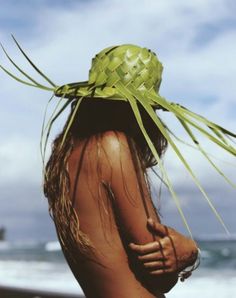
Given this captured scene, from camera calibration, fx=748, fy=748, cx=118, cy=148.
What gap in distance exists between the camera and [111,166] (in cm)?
202

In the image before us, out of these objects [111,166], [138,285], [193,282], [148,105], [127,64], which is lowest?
[138,285]

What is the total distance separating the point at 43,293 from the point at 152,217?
9.87 feet

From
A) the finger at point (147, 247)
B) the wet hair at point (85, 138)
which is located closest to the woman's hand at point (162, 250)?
the finger at point (147, 247)

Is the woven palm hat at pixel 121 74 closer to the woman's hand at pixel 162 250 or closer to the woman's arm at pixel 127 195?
the woman's arm at pixel 127 195

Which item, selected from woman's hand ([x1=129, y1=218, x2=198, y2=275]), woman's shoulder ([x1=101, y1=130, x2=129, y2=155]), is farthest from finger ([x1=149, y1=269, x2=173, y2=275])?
woman's shoulder ([x1=101, y1=130, x2=129, y2=155])

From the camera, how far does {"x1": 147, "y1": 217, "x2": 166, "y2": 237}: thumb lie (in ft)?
6.58

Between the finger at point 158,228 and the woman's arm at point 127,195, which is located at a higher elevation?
the woman's arm at point 127,195

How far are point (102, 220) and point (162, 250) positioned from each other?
18 cm

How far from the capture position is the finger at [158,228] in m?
2.01

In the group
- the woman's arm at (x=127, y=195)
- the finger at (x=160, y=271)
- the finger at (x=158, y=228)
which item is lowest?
the finger at (x=160, y=271)

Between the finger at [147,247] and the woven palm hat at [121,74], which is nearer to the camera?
the finger at [147,247]

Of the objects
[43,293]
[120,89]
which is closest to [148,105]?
[120,89]

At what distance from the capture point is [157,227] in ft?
6.59

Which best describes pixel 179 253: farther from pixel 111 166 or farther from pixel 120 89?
pixel 120 89
